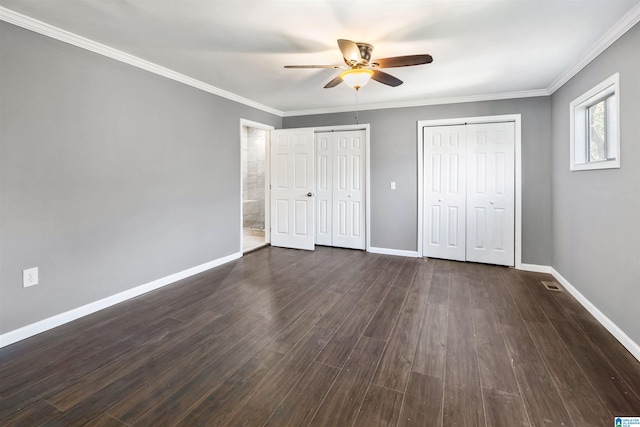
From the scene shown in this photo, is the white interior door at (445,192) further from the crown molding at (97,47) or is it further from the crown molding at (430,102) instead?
the crown molding at (97,47)

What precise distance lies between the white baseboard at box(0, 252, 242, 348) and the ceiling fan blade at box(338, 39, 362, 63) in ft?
10.0

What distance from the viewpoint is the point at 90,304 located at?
9.13 feet

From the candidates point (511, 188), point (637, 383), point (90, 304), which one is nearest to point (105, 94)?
point (90, 304)

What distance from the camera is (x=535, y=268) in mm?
4137

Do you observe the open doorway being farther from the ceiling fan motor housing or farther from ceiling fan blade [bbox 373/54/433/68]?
ceiling fan blade [bbox 373/54/433/68]

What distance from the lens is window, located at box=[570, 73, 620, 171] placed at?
8.32 feet

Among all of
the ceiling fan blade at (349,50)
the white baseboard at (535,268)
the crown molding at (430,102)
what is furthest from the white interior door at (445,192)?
the ceiling fan blade at (349,50)

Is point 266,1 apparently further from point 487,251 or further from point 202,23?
point 487,251

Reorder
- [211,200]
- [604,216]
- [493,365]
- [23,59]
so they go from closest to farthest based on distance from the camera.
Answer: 1. [493,365]
2. [23,59]
3. [604,216]
4. [211,200]

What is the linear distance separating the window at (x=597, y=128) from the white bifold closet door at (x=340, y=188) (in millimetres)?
2773

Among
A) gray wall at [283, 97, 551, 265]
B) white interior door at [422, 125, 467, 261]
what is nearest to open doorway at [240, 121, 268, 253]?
gray wall at [283, 97, 551, 265]

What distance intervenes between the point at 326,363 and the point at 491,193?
3.54m

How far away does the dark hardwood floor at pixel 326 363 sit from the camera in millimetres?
1605

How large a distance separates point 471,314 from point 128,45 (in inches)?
158
